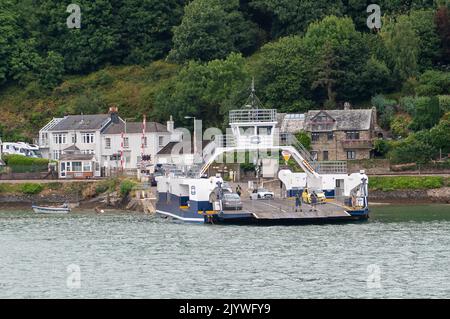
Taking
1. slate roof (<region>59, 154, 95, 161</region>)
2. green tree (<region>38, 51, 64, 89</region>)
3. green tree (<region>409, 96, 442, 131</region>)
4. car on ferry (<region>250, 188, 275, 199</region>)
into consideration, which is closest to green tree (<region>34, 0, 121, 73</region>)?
green tree (<region>38, 51, 64, 89</region>)

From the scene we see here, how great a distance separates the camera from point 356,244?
228ft

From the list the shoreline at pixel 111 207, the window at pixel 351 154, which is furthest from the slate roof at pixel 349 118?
the shoreline at pixel 111 207

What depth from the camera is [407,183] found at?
102 meters

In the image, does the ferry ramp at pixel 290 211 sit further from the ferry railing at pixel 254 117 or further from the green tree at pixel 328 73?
the green tree at pixel 328 73

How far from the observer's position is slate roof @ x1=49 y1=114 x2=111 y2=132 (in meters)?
121

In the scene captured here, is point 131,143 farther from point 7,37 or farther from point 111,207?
point 7,37

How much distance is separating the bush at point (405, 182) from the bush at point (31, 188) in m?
25.5

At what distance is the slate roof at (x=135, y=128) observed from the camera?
119 metres

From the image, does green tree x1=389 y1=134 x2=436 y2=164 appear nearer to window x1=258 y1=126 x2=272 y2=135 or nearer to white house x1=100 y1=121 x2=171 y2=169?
window x1=258 y1=126 x2=272 y2=135

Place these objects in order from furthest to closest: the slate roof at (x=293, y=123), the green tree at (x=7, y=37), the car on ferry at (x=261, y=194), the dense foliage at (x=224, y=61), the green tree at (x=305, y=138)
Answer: the green tree at (x=7, y=37)
the dense foliage at (x=224, y=61)
the slate roof at (x=293, y=123)
the green tree at (x=305, y=138)
the car on ferry at (x=261, y=194)

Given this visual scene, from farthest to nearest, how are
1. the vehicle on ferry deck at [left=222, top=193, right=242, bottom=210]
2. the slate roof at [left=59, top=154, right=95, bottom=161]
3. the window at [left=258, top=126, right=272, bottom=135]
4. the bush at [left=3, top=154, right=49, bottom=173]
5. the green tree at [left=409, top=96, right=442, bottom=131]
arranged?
the bush at [left=3, top=154, right=49, bottom=173], the slate roof at [left=59, top=154, right=95, bottom=161], the green tree at [left=409, top=96, right=442, bottom=131], the window at [left=258, top=126, right=272, bottom=135], the vehicle on ferry deck at [left=222, top=193, right=242, bottom=210]

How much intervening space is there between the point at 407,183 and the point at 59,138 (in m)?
34.1

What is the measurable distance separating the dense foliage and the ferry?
1925cm
